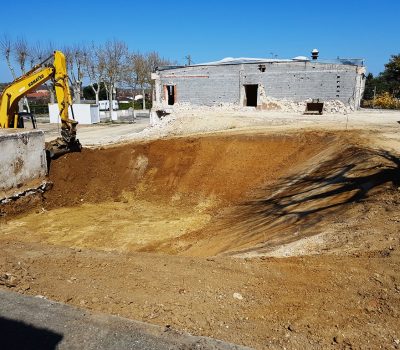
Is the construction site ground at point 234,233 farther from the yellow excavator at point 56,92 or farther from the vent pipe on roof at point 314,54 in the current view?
the vent pipe on roof at point 314,54

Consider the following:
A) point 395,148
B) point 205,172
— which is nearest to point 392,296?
point 395,148

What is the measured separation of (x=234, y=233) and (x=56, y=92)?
9.00 m

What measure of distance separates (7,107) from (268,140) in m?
10.1

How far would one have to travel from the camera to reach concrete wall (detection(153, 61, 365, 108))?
67.2 feet

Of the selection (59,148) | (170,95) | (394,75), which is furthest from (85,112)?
(394,75)

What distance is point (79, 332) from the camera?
4.02 m

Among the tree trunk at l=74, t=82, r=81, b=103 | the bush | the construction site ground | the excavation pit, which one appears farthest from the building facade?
the tree trunk at l=74, t=82, r=81, b=103

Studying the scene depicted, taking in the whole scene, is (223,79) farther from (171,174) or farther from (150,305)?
(150,305)

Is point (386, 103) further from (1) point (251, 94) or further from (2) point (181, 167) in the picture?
(2) point (181, 167)

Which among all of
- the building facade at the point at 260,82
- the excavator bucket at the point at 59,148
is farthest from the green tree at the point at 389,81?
the excavator bucket at the point at 59,148

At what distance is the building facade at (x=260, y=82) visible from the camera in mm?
20516

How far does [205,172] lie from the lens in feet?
47.4

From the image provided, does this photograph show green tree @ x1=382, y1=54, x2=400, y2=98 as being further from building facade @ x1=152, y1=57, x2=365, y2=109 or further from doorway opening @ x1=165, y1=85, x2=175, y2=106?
doorway opening @ x1=165, y1=85, x2=175, y2=106

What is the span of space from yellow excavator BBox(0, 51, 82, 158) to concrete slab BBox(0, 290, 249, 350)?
9.94m
